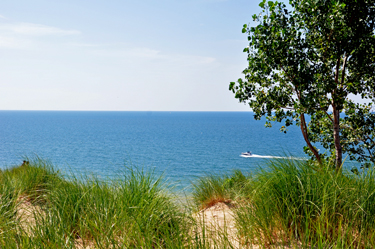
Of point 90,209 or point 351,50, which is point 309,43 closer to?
point 351,50

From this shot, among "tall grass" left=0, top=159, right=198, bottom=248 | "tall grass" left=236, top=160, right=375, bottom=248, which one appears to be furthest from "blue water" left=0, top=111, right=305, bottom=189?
"tall grass" left=236, top=160, right=375, bottom=248

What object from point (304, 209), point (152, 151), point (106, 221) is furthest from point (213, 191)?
point (152, 151)

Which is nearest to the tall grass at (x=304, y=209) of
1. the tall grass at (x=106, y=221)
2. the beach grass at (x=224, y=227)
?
the beach grass at (x=224, y=227)

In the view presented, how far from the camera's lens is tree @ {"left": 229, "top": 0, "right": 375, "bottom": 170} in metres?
5.65

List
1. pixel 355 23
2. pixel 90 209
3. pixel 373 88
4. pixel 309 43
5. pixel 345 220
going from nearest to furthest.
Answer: pixel 345 220
pixel 90 209
pixel 355 23
pixel 309 43
pixel 373 88

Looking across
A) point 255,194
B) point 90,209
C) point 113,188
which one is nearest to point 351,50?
point 255,194

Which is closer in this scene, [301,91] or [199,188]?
[301,91]

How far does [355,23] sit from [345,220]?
451cm

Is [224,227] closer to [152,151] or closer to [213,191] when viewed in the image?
[213,191]

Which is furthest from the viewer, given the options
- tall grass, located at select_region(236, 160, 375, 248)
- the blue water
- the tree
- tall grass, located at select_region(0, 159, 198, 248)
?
the blue water

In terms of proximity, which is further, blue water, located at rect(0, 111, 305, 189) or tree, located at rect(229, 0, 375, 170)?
blue water, located at rect(0, 111, 305, 189)

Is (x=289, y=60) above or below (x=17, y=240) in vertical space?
above

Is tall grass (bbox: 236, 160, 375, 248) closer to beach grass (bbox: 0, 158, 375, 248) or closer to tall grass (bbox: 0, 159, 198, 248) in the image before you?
beach grass (bbox: 0, 158, 375, 248)

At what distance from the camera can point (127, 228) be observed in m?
3.09
